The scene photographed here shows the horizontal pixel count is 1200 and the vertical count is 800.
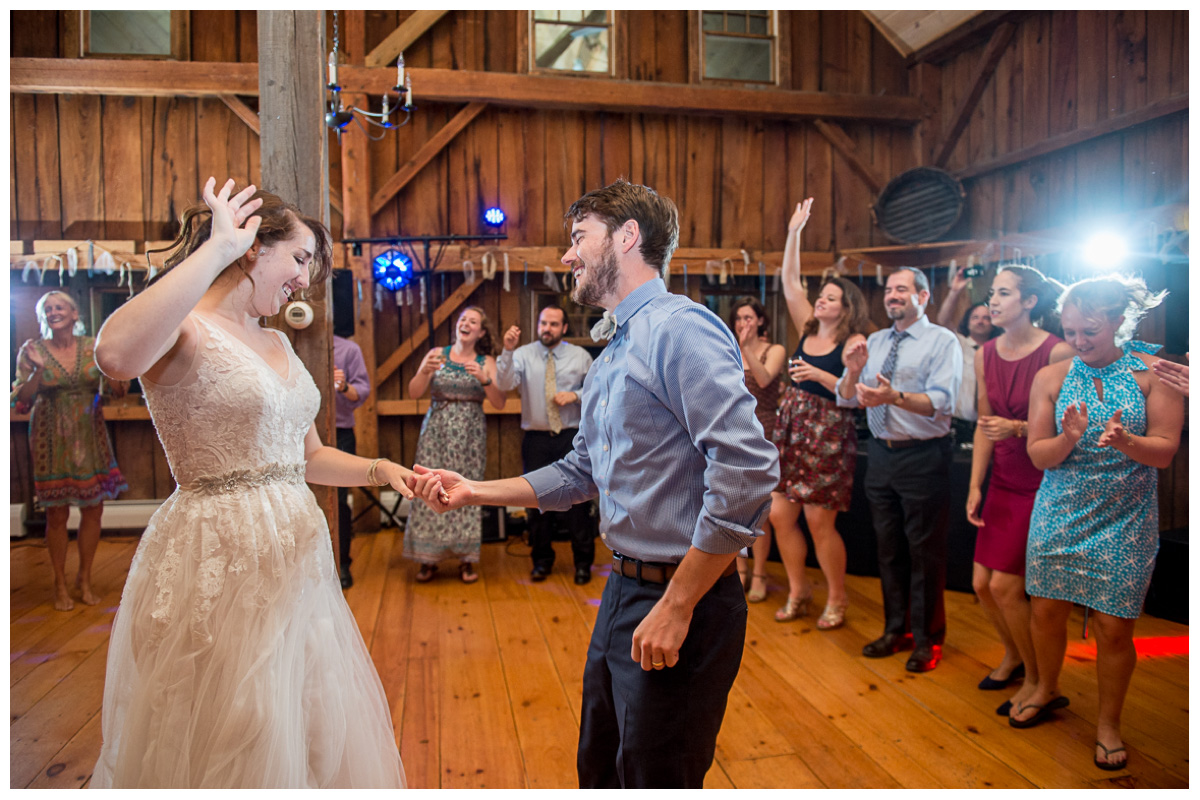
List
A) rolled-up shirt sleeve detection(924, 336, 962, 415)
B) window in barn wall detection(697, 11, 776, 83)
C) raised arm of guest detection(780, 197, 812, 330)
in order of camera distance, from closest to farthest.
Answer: raised arm of guest detection(780, 197, 812, 330) → rolled-up shirt sleeve detection(924, 336, 962, 415) → window in barn wall detection(697, 11, 776, 83)

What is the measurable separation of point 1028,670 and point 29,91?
648 cm

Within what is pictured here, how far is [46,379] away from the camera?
11.8ft

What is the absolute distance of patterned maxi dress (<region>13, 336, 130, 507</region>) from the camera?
359cm

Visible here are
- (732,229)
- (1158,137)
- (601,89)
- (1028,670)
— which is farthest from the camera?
(732,229)

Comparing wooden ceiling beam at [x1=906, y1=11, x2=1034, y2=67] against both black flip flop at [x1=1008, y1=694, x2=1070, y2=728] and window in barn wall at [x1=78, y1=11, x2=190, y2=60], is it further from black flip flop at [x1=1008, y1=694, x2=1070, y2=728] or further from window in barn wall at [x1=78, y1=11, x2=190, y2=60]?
window in barn wall at [x1=78, y1=11, x2=190, y2=60]

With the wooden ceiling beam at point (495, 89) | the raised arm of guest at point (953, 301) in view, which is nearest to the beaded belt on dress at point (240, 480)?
the raised arm of guest at point (953, 301)

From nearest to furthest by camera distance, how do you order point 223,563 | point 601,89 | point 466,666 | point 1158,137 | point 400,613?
point 223,563, point 466,666, point 400,613, point 1158,137, point 601,89

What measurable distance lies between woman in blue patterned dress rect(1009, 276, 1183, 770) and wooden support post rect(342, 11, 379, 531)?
420 cm

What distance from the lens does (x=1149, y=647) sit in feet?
9.87

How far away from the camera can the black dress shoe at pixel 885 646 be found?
9.70 ft

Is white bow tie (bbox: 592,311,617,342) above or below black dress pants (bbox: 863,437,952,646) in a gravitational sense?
above

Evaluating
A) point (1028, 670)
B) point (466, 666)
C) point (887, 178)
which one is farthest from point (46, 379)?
point (887, 178)

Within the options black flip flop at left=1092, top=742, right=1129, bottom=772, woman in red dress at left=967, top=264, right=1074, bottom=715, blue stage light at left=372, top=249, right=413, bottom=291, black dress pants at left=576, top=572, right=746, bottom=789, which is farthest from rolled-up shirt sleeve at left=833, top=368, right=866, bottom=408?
blue stage light at left=372, top=249, right=413, bottom=291

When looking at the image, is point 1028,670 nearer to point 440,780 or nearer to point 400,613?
point 440,780
